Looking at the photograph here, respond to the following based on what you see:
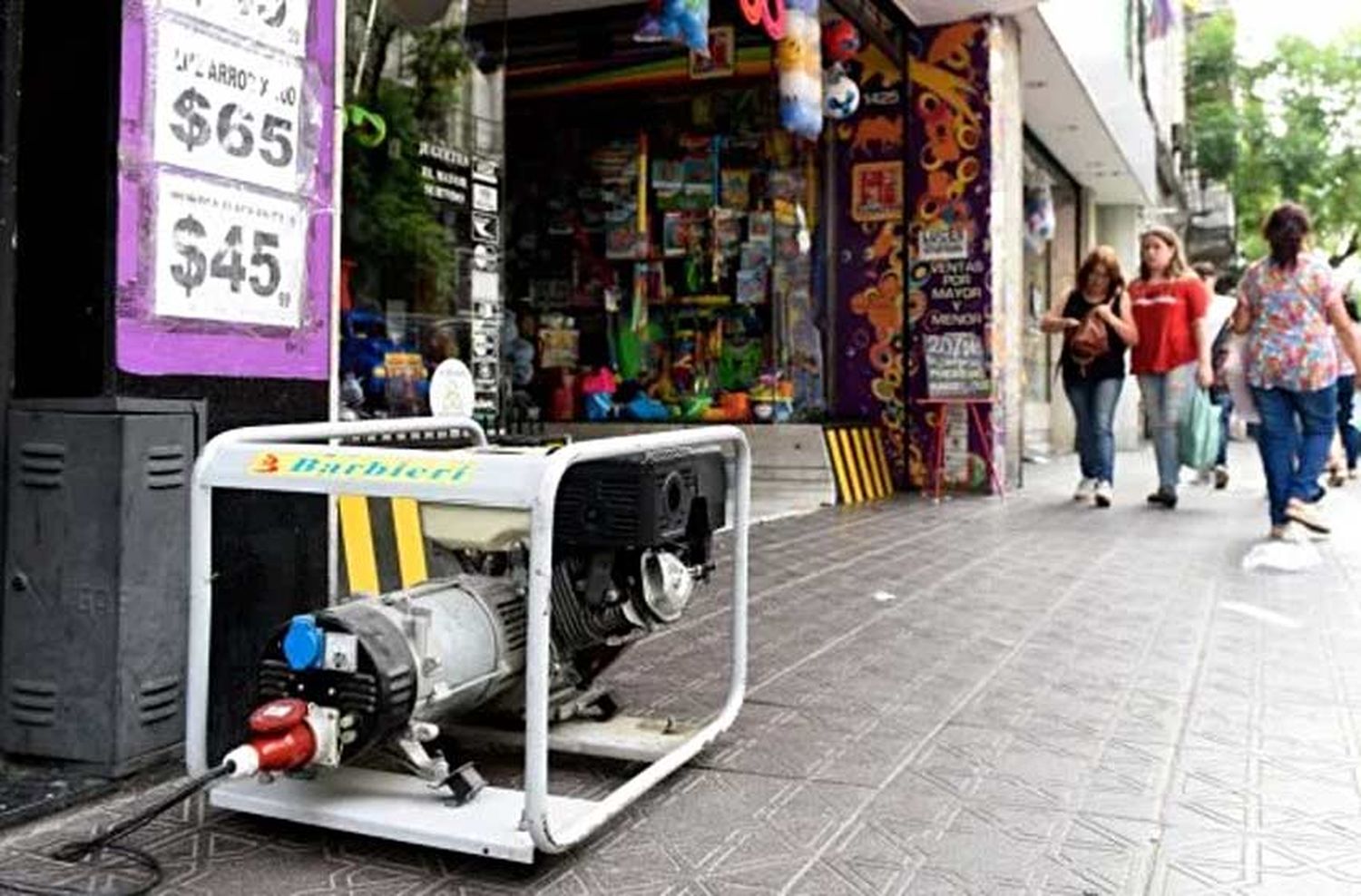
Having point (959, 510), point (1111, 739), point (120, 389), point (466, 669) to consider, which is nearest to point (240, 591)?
point (120, 389)

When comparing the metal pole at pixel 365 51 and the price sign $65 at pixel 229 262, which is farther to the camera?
the metal pole at pixel 365 51

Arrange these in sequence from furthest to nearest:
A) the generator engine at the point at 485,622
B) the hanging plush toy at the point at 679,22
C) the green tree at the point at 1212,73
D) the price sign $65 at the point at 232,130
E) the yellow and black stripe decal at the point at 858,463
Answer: the green tree at the point at 1212,73 < the yellow and black stripe decal at the point at 858,463 < the hanging plush toy at the point at 679,22 < the price sign $65 at the point at 232,130 < the generator engine at the point at 485,622

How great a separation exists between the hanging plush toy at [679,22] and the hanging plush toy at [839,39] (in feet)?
7.71

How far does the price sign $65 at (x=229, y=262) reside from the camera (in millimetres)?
2938

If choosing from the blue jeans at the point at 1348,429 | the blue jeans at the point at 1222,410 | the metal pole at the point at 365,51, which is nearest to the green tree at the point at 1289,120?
the blue jeans at the point at 1348,429

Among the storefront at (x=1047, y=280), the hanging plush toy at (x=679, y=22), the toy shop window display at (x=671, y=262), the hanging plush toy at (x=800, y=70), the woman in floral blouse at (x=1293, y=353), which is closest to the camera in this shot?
the woman in floral blouse at (x=1293, y=353)

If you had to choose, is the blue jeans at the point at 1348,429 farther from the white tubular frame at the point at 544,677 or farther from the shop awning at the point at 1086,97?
the white tubular frame at the point at 544,677

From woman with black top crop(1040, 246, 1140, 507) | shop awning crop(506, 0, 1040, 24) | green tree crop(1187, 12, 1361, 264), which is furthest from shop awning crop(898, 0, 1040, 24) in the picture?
green tree crop(1187, 12, 1361, 264)

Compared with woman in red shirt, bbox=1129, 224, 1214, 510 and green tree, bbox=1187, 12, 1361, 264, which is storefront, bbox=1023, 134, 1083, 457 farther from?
green tree, bbox=1187, 12, 1361, 264

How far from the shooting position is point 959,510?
28.9 ft

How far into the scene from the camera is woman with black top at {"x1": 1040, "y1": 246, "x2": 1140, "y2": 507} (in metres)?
8.87

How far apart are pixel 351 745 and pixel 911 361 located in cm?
815

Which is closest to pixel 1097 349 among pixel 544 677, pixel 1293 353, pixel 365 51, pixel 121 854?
pixel 1293 353

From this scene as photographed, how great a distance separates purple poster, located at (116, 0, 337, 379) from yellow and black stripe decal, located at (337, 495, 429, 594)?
0.62m
